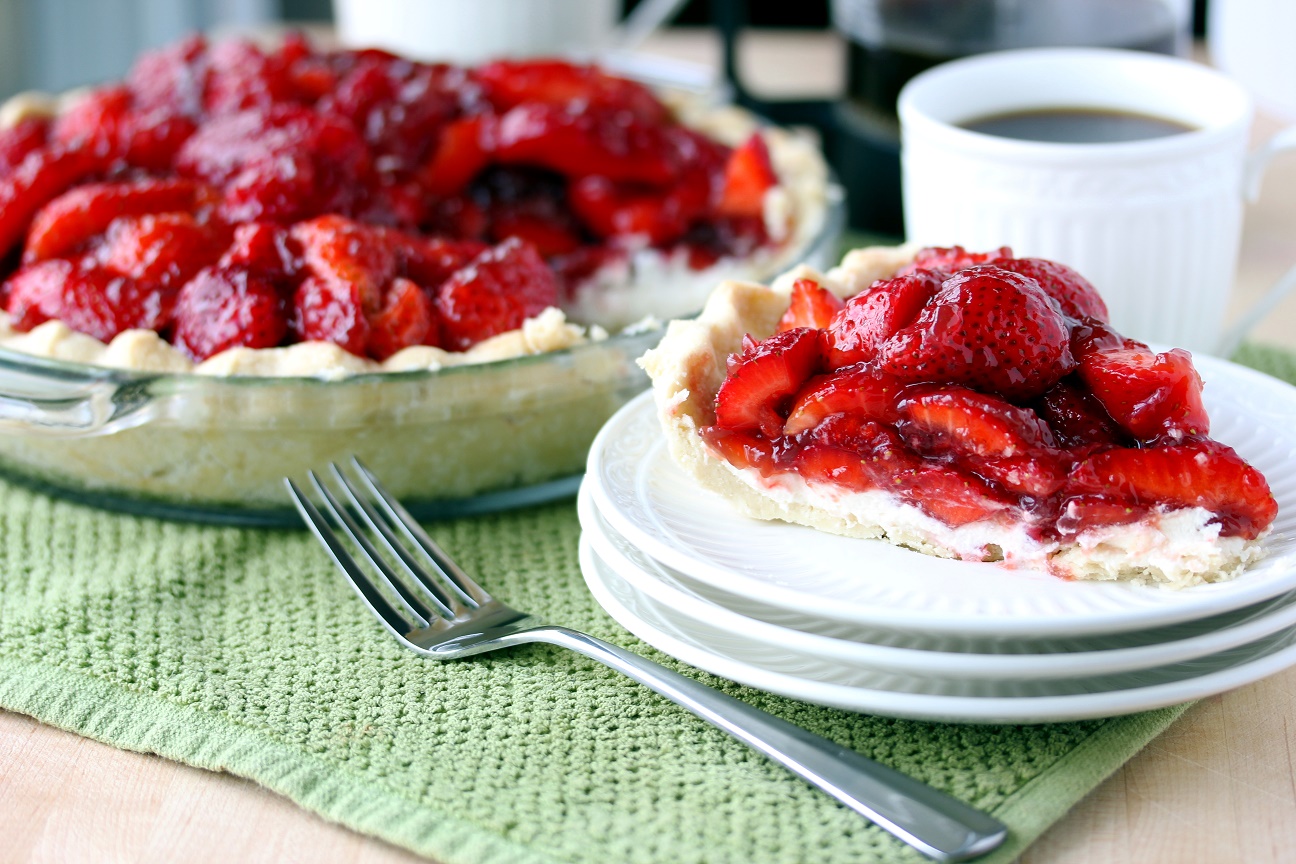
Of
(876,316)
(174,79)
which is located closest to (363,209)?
(174,79)

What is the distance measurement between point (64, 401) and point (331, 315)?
34 centimetres

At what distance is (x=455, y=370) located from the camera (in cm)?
162

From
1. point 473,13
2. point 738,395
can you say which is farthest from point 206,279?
point 473,13

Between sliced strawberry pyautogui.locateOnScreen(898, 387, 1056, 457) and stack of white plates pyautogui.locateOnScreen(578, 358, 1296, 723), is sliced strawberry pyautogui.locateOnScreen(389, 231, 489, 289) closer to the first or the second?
stack of white plates pyautogui.locateOnScreen(578, 358, 1296, 723)

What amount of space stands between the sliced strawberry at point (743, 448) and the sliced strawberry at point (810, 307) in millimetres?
154

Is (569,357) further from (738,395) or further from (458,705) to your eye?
(458,705)

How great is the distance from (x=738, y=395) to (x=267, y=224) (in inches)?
34.0

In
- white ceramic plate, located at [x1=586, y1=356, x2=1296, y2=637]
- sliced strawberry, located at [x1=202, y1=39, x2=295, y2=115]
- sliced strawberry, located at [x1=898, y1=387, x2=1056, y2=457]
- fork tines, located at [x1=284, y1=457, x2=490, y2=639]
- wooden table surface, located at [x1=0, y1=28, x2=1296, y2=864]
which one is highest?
sliced strawberry, located at [x1=202, y1=39, x2=295, y2=115]

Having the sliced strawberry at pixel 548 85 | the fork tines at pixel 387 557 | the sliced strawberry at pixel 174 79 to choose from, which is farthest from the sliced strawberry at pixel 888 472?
the sliced strawberry at pixel 174 79

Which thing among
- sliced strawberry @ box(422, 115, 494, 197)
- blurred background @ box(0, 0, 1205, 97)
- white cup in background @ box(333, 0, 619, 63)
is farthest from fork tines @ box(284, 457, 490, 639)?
blurred background @ box(0, 0, 1205, 97)

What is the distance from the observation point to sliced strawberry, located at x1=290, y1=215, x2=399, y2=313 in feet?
5.80

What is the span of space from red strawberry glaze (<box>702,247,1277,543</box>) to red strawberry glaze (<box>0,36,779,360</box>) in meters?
0.57

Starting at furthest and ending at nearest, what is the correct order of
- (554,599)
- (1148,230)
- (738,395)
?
(1148,230)
(554,599)
(738,395)

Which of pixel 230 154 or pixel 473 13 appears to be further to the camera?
pixel 473 13
